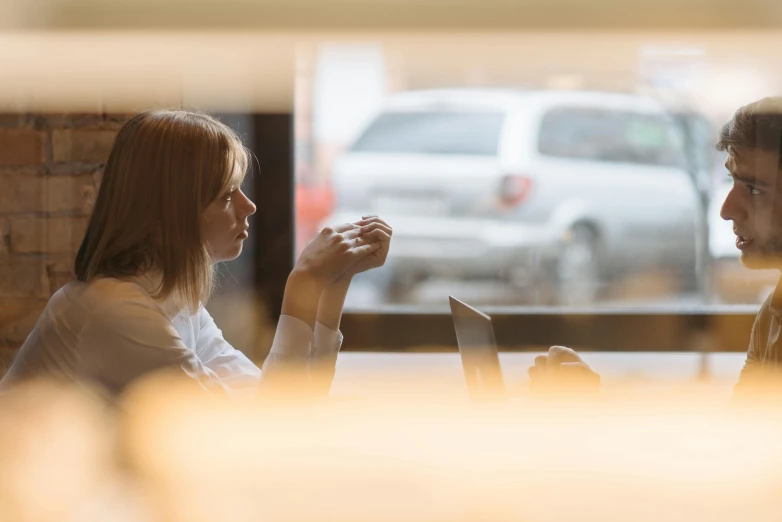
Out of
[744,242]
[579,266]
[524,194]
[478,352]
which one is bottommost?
[579,266]

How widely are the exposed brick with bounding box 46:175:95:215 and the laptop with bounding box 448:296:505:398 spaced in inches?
21.2

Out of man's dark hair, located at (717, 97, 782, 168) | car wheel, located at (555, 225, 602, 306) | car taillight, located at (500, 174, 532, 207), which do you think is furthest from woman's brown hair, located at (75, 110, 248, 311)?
car taillight, located at (500, 174, 532, 207)

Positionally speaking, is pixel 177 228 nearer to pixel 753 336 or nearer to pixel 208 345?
pixel 208 345

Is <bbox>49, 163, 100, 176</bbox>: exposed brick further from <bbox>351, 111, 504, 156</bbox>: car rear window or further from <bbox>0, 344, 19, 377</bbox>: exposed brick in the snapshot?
<bbox>351, 111, 504, 156</bbox>: car rear window

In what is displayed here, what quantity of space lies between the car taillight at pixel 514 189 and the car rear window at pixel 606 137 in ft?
0.58

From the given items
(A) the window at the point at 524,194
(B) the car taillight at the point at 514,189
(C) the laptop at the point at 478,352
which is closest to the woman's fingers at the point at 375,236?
(C) the laptop at the point at 478,352

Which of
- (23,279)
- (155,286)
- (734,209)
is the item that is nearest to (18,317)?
(23,279)

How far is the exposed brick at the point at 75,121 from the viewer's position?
0.87 metres

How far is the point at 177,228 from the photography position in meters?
0.95

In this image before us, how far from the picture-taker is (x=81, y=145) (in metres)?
1.09

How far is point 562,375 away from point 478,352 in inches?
4.2

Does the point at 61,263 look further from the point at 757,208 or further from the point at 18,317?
the point at 757,208

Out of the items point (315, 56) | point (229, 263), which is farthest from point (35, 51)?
point (229, 263)

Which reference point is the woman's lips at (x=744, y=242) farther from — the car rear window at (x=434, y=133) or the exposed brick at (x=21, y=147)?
the car rear window at (x=434, y=133)
